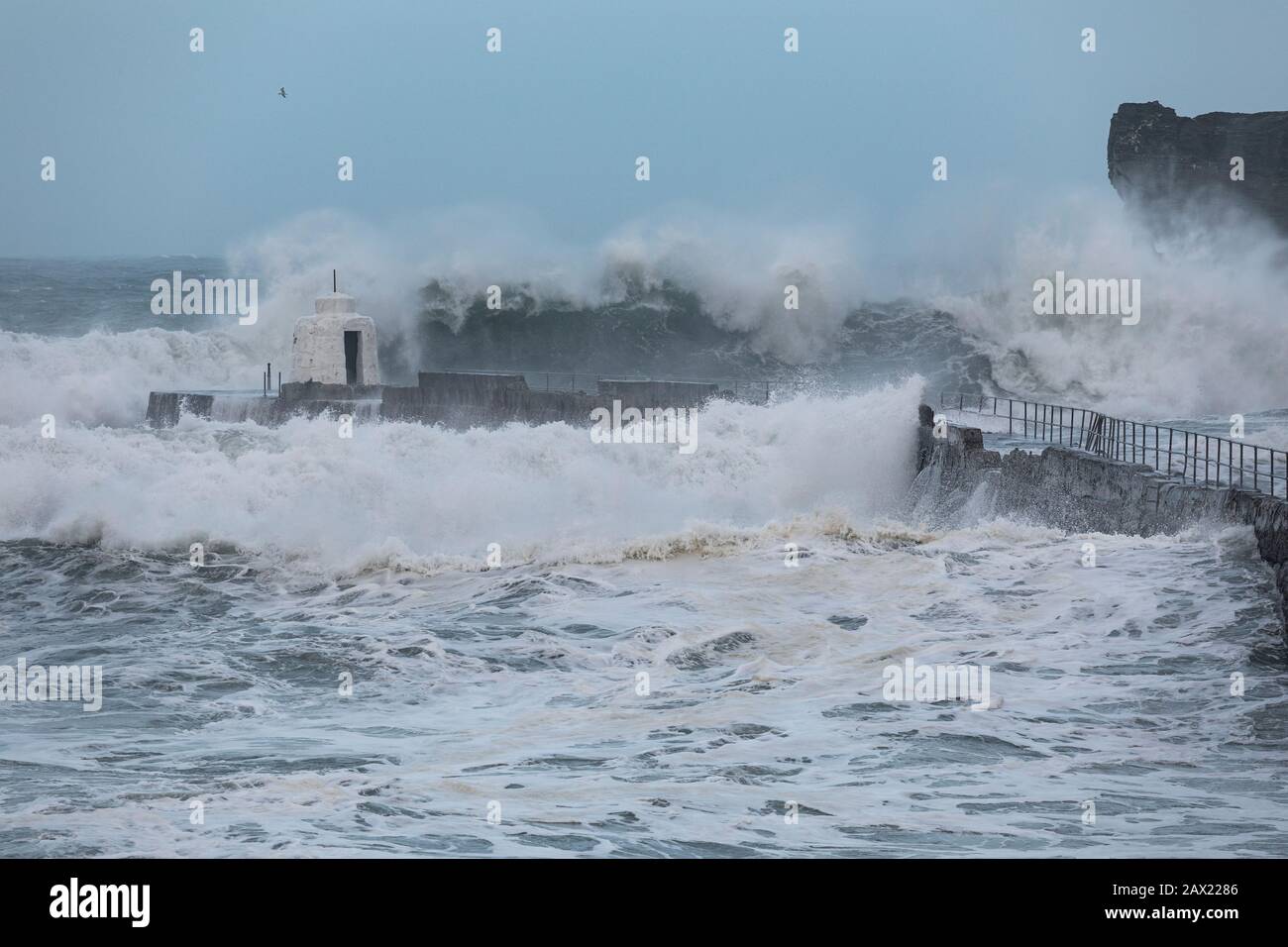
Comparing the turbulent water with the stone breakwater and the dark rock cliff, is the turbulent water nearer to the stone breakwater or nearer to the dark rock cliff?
the stone breakwater

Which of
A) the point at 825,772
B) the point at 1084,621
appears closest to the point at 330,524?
the point at 1084,621

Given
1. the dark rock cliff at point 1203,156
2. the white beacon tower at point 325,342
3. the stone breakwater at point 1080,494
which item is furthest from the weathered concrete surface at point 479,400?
the dark rock cliff at point 1203,156

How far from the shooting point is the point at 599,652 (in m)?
12.7

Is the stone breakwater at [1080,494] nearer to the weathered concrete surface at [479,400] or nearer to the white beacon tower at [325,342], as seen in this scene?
the weathered concrete surface at [479,400]

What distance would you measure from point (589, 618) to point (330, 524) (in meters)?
5.50

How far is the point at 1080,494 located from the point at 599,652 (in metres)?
6.70

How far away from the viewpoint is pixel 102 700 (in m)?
11.1

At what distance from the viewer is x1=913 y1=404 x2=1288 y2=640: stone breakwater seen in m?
13.6

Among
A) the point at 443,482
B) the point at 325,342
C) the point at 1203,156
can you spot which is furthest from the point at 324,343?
the point at 1203,156

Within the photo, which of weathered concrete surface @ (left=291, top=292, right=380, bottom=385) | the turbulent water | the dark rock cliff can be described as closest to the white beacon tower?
weathered concrete surface @ (left=291, top=292, right=380, bottom=385)

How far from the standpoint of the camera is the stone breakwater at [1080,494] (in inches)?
534

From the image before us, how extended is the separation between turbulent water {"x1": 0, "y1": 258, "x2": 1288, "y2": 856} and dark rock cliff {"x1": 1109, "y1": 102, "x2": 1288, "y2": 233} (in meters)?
41.9

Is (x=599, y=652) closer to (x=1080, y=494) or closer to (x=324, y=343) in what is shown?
(x=1080, y=494)
